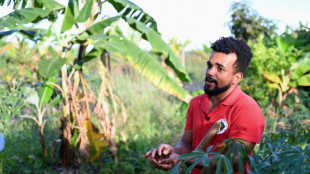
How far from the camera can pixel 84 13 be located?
461cm

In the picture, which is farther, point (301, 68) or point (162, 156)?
point (301, 68)

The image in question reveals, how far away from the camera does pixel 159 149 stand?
7.18 feet

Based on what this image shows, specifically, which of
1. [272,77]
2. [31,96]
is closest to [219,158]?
[31,96]

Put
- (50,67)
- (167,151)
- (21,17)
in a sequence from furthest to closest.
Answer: (50,67)
(21,17)
(167,151)

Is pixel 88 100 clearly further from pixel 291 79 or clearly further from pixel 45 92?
pixel 291 79

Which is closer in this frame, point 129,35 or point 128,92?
point 128,92

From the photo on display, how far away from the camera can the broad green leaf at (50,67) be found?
4.41 metres

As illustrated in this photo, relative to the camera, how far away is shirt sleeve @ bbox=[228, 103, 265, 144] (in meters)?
2.04

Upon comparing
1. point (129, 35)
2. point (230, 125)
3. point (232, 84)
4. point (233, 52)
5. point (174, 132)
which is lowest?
point (174, 132)

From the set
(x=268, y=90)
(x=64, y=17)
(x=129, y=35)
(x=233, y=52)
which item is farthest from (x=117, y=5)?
(x=129, y=35)

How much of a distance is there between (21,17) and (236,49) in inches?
118

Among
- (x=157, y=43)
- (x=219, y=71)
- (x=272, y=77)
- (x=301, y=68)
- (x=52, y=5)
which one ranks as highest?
(x=52, y=5)

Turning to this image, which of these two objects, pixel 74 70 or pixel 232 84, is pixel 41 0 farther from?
pixel 232 84

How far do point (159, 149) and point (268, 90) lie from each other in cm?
648
